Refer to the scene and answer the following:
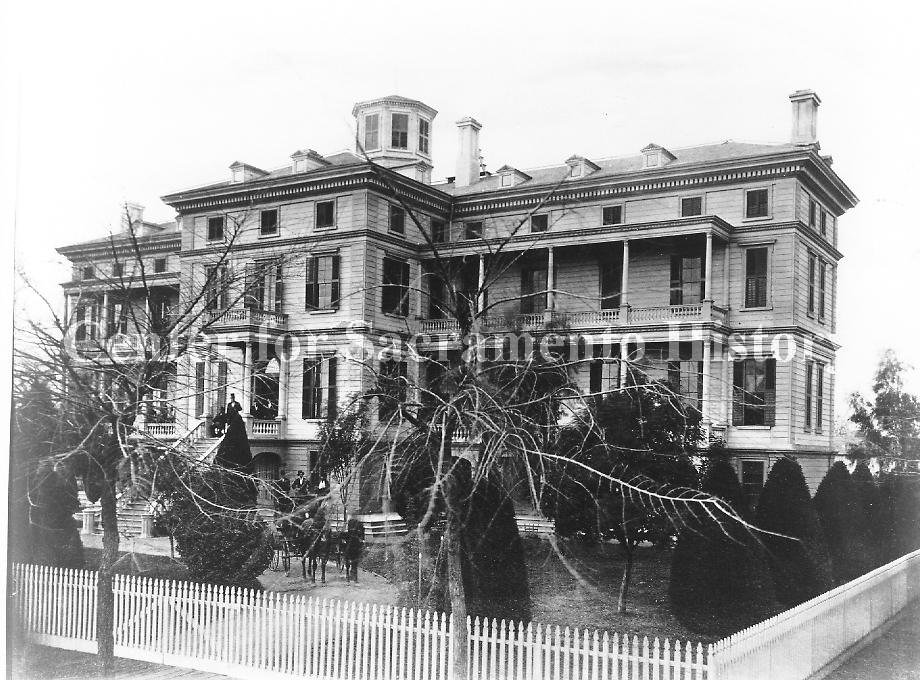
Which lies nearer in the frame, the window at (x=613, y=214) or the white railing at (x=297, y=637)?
the white railing at (x=297, y=637)

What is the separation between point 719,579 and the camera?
26.8 feet

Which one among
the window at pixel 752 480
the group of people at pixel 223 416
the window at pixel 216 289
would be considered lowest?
the window at pixel 752 480

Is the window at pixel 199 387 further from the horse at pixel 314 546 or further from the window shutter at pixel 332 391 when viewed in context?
the horse at pixel 314 546

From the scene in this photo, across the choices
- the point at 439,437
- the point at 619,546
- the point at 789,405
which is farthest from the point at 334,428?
the point at 789,405

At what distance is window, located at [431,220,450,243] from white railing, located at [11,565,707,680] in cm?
385

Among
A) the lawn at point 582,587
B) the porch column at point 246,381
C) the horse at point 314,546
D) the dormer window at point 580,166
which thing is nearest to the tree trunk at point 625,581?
the lawn at point 582,587

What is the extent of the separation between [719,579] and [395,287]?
174 inches

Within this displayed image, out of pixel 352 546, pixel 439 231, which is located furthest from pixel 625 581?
pixel 439 231

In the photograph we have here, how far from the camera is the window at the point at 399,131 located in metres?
8.52

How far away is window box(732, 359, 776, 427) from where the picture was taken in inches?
312

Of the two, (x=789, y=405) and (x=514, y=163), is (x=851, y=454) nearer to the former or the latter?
(x=789, y=405)

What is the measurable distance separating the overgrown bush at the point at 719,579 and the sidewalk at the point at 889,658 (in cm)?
109

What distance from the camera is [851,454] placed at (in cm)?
819

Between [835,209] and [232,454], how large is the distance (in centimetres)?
674
